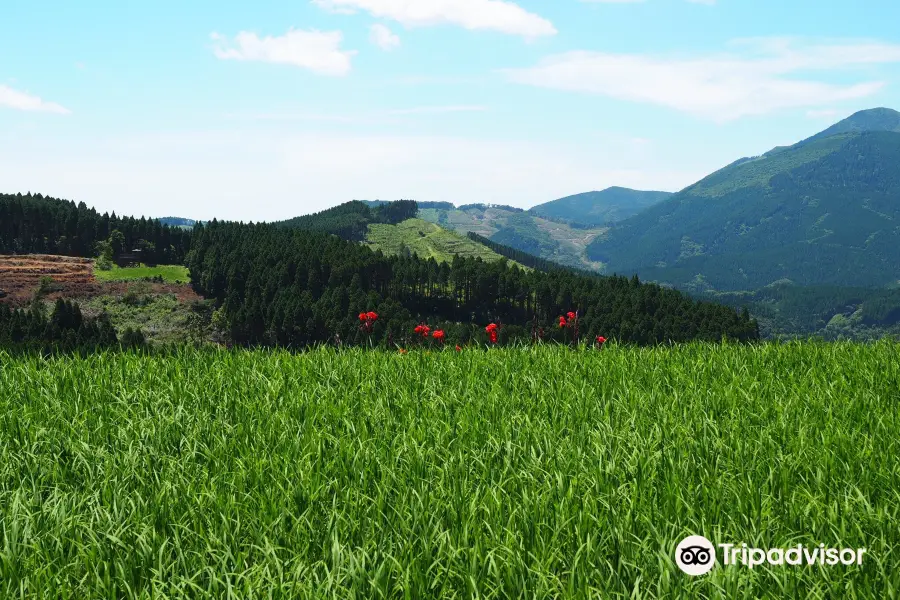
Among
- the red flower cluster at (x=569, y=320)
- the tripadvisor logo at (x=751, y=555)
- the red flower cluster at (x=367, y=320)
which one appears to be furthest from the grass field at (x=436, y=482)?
the red flower cluster at (x=569, y=320)

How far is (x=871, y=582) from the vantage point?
13.0 ft

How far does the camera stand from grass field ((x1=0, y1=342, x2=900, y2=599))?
3992 mm

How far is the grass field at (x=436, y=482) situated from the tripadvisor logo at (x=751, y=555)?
72 millimetres

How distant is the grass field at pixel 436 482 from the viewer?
399 cm

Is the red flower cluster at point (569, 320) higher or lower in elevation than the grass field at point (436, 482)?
higher

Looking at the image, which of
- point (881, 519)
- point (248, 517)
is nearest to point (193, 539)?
point (248, 517)

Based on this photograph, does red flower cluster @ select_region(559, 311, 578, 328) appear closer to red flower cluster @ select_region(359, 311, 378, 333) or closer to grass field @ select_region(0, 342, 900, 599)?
red flower cluster @ select_region(359, 311, 378, 333)

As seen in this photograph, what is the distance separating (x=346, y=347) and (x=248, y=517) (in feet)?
24.8

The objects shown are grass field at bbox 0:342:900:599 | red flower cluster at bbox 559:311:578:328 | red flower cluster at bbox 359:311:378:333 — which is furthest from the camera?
red flower cluster at bbox 559:311:578:328

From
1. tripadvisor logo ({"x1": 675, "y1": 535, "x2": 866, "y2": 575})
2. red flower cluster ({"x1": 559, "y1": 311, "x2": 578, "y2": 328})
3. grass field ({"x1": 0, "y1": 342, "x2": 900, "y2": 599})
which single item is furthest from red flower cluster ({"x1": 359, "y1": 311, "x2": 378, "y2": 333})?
tripadvisor logo ({"x1": 675, "y1": 535, "x2": 866, "y2": 575})

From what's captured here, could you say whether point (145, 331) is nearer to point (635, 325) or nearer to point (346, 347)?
point (635, 325)

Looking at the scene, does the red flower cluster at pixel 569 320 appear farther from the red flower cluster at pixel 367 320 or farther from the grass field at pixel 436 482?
the grass field at pixel 436 482

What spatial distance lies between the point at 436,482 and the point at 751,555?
8.07 ft

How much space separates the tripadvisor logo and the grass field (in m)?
0.07
